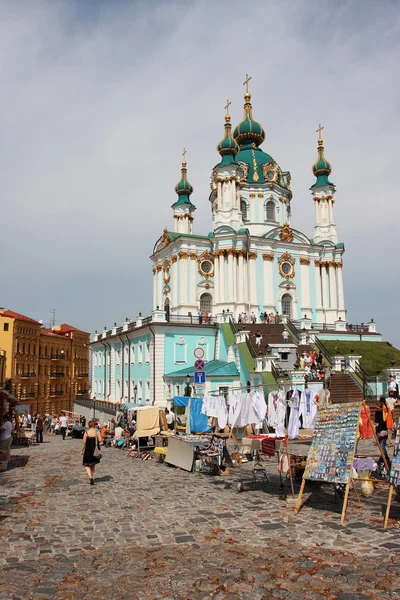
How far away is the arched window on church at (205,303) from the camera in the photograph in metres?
47.2

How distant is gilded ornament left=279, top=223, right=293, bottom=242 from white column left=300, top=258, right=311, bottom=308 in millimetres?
2403

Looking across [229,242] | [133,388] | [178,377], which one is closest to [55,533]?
[178,377]

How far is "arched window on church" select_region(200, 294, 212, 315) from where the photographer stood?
4716 cm

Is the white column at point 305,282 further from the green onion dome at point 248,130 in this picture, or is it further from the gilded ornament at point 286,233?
the green onion dome at point 248,130

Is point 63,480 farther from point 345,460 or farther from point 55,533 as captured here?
point 345,460

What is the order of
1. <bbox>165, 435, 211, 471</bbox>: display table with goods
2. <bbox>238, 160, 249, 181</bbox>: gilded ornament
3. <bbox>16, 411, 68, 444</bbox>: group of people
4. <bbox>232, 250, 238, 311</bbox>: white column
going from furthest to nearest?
<bbox>238, 160, 249, 181</bbox>: gilded ornament
<bbox>232, 250, 238, 311</bbox>: white column
<bbox>16, 411, 68, 444</bbox>: group of people
<bbox>165, 435, 211, 471</bbox>: display table with goods

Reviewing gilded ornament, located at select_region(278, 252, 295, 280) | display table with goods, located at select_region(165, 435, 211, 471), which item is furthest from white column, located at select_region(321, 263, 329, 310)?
display table with goods, located at select_region(165, 435, 211, 471)

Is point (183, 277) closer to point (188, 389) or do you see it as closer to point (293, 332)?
point (293, 332)

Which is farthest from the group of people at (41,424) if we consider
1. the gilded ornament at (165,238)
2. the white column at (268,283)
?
the white column at (268,283)

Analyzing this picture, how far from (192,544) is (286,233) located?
141 feet

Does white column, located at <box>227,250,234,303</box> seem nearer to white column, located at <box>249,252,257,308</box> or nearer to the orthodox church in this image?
the orthodox church

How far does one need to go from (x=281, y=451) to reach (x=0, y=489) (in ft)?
22.4

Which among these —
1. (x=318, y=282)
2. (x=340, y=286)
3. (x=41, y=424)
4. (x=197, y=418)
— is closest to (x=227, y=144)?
(x=318, y=282)

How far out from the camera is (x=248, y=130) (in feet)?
177
